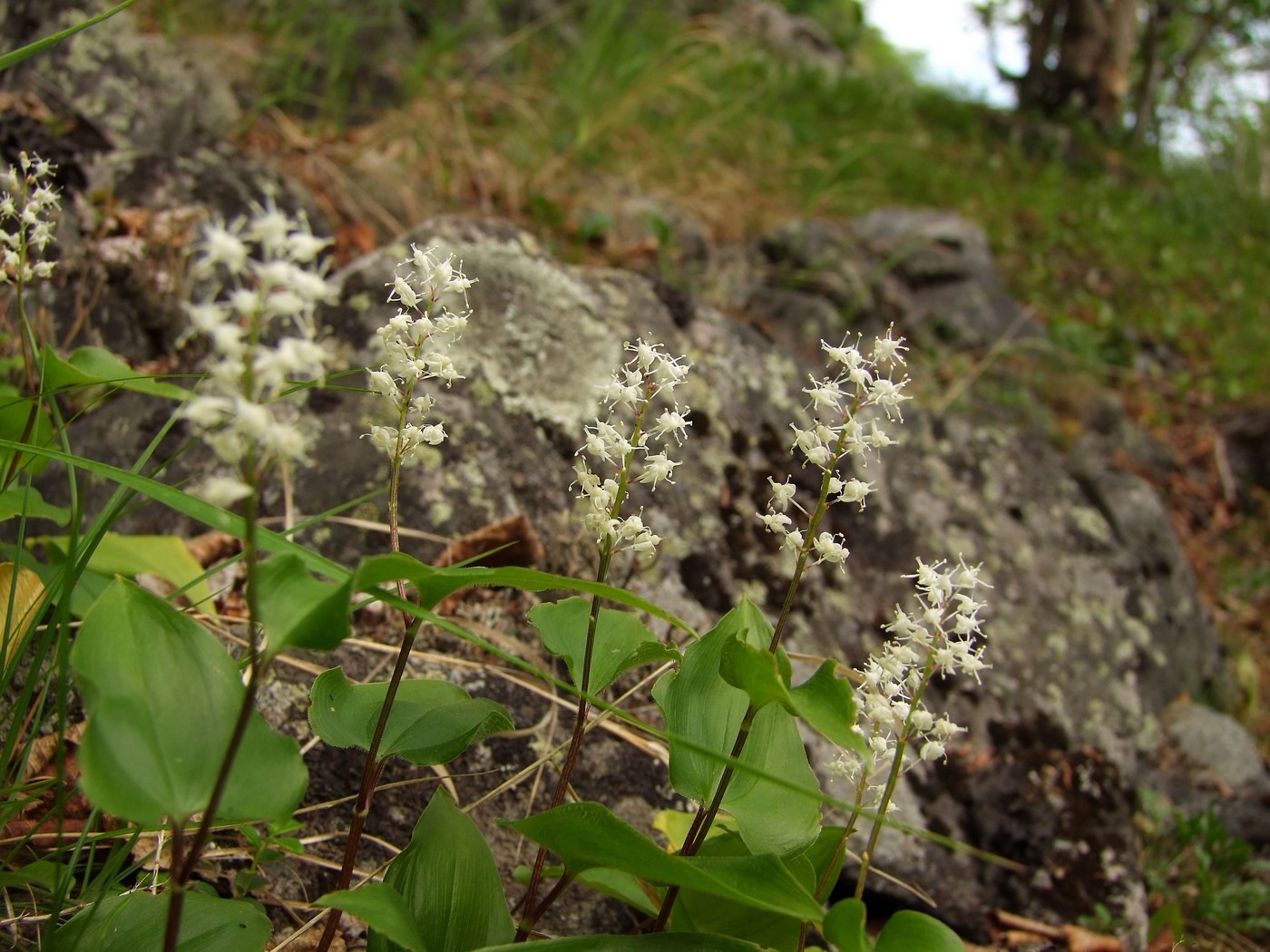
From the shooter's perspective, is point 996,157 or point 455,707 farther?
point 996,157

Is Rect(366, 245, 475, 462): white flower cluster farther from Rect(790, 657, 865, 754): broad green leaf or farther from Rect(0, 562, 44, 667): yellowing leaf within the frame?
Rect(0, 562, 44, 667): yellowing leaf

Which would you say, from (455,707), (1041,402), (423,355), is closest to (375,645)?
(455,707)

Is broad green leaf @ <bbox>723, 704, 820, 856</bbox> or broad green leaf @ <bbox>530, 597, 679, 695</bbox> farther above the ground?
broad green leaf @ <bbox>530, 597, 679, 695</bbox>

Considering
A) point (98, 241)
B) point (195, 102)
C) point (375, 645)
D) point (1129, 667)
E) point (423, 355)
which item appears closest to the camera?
point (423, 355)

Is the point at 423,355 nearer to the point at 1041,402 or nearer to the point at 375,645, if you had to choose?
the point at 375,645

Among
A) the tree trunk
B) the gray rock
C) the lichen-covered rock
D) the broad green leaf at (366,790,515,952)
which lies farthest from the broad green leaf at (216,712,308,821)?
Result: the tree trunk
